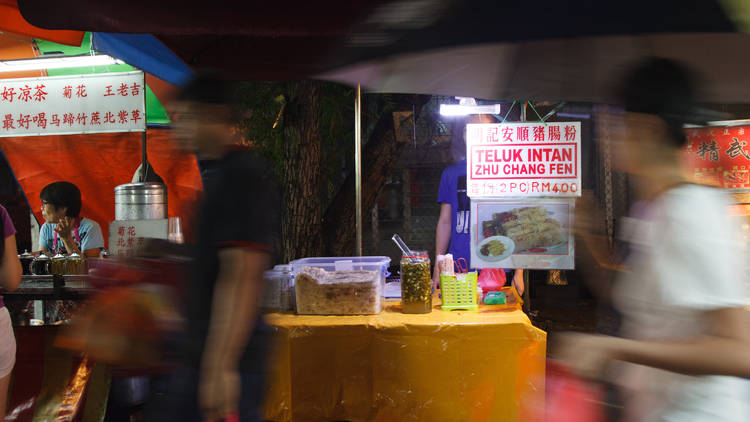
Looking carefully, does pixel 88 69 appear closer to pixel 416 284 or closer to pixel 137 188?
pixel 137 188

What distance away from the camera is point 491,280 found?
417 cm

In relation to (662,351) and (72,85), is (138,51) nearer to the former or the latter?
(72,85)

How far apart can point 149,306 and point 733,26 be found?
2.71m

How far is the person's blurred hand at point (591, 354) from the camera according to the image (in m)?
1.38

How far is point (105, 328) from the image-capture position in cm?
214

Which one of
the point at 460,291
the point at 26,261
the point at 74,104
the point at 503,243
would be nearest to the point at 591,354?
the point at 460,291

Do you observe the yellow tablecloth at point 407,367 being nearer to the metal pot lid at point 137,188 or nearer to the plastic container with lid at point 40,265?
the metal pot lid at point 137,188

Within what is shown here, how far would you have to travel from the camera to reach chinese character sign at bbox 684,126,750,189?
4375mm

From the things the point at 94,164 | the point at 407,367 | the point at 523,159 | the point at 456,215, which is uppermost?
the point at 94,164

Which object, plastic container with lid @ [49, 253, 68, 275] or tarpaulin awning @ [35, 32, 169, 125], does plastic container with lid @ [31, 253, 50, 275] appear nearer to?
plastic container with lid @ [49, 253, 68, 275]

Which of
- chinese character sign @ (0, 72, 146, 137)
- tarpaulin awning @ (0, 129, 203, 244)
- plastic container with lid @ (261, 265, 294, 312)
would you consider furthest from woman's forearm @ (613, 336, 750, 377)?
tarpaulin awning @ (0, 129, 203, 244)

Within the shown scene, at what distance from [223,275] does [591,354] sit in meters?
1.26

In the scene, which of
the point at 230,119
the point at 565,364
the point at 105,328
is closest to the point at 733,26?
the point at 565,364

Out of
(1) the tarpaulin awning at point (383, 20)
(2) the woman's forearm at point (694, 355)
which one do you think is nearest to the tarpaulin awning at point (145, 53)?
(1) the tarpaulin awning at point (383, 20)
